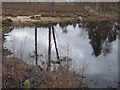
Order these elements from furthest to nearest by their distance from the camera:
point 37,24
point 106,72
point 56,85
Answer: point 37,24, point 106,72, point 56,85

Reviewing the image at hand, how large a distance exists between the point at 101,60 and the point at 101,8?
49950mm

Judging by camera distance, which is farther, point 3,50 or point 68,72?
point 3,50

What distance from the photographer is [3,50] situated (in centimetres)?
2292

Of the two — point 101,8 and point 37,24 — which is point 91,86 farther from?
point 101,8

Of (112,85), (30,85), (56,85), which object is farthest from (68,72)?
(112,85)

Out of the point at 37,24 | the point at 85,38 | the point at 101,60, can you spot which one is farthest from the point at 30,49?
the point at 37,24

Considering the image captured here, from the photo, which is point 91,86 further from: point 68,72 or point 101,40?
point 101,40

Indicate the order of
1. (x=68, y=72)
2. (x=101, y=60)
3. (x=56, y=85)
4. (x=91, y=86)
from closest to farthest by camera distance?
(x=56, y=85)
(x=68, y=72)
(x=91, y=86)
(x=101, y=60)

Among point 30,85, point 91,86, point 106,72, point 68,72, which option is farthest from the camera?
point 106,72

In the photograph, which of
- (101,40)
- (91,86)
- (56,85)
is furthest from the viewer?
(101,40)

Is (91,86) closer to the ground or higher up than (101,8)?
closer to the ground

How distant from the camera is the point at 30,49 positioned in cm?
2283

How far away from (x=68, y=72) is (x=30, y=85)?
333 cm

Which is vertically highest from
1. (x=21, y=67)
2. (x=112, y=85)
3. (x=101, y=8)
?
(x=101, y=8)
